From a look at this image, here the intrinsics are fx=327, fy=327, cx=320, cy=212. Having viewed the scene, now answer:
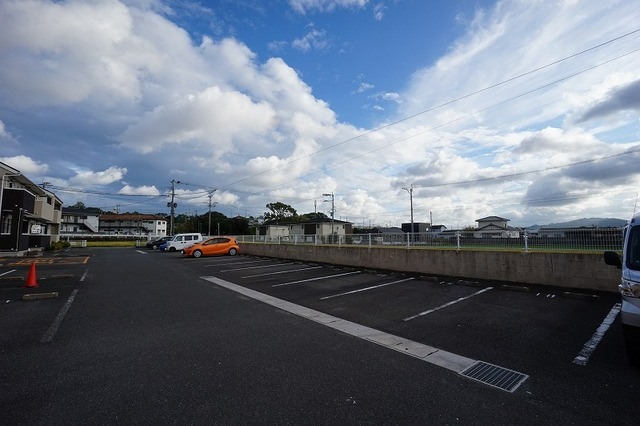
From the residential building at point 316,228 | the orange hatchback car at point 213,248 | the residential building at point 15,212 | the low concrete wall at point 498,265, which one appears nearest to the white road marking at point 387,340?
the low concrete wall at point 498,265

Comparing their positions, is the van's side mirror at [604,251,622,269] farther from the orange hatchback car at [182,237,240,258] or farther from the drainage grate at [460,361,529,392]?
the orange hatchback car at [182,237,240,258]

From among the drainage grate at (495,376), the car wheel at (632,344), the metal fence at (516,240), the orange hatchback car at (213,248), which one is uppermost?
the metal fence at (516,240)

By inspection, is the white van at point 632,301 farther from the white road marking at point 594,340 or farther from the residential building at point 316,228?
the residential building at point 316,228

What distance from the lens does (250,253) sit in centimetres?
2584

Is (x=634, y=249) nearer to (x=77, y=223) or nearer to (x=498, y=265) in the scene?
(x=498, y=265)

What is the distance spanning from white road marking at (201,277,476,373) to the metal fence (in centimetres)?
664

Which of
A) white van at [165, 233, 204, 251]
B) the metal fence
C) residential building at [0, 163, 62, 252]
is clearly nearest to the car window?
the metal fence

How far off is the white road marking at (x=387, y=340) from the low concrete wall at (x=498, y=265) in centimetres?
637

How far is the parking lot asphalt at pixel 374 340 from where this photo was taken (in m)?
3.15

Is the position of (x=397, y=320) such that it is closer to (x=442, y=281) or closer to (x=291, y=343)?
(x=291, y=343)

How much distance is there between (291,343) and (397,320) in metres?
2.34

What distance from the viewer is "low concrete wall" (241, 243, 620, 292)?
854cm

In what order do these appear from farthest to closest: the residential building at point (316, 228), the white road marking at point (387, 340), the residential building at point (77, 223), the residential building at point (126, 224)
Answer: the residential building at point (126, 224) → the residential building at point (77, 223) → the residential building at point (316, 228) → the white road marking at point (387, 340)

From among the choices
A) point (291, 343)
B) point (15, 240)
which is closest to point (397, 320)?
point (291, 343)
